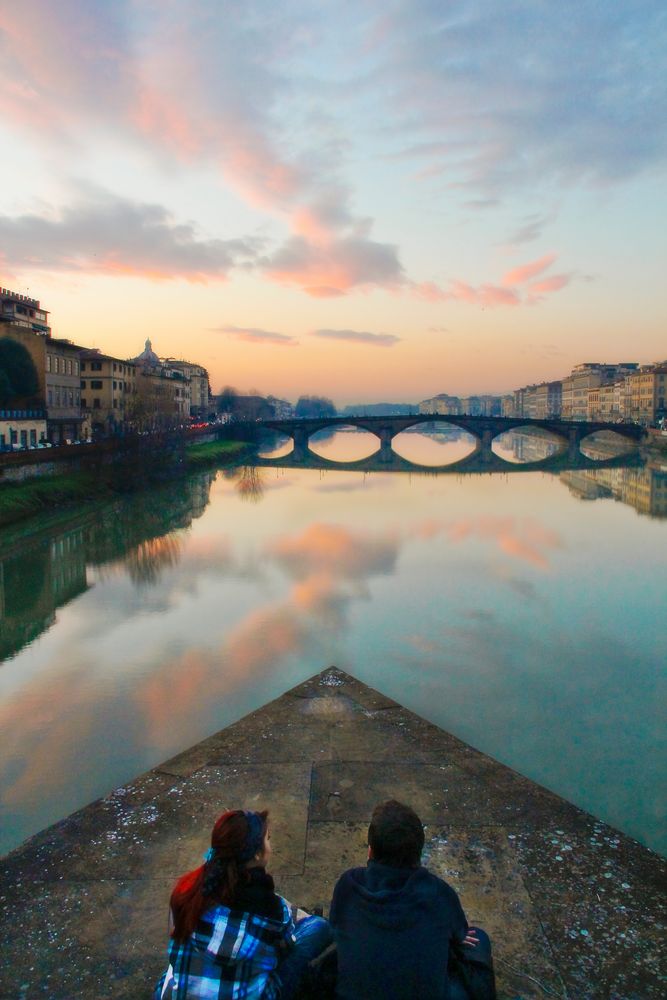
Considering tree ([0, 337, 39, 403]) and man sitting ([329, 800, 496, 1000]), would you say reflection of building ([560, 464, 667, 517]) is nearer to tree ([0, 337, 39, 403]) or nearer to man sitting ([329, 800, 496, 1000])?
man sitting ([329, 800, 496, 1000])

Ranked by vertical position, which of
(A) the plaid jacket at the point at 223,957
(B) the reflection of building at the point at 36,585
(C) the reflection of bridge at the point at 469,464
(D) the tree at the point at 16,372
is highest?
Result: (D) the tree at the point at 16,372

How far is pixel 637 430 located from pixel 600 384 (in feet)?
166

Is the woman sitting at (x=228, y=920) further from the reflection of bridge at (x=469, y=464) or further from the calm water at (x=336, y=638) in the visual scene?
the reflection of bridge at (x=469, y=464)

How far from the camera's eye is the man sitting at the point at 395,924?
6.88 feet

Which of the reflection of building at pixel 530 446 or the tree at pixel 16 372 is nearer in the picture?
the tree at pixel 16 372

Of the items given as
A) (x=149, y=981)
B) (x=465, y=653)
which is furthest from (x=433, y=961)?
(x=465, y=653)

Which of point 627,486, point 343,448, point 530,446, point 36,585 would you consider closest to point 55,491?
point 36,585

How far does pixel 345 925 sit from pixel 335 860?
186 cm

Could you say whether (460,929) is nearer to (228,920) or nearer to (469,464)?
(228,920)

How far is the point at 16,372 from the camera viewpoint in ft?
113

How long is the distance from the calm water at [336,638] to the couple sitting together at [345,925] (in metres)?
3.71

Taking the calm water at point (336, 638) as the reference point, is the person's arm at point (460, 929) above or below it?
above

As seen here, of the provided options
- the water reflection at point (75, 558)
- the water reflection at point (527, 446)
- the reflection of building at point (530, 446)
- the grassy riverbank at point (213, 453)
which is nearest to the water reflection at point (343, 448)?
the grassy riverbank at point (213, 453)

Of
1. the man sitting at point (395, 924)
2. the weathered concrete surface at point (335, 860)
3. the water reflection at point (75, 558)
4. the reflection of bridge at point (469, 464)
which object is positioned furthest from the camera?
the reflection of bridge at point (469, 464)
